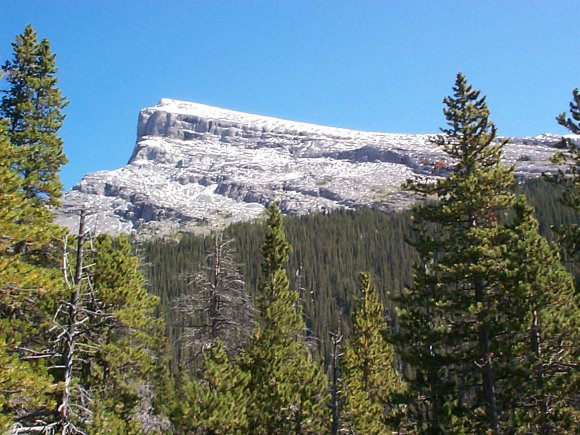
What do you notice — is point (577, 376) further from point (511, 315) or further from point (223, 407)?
point (223, 407)

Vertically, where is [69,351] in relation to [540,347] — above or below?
above

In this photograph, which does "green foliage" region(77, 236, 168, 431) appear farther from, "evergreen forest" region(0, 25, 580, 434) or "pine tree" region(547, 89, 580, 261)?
"pine tree" region(547, 89, 580, 261)

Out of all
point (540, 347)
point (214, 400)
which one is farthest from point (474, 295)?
point (214, 400)

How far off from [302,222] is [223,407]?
349 ft

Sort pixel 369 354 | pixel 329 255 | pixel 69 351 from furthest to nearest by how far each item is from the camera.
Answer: pixel 329 255, pixel 369 354, pixel 69 351

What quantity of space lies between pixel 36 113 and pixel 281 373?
49.6 ft

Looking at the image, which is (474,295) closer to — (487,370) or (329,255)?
(487,370)

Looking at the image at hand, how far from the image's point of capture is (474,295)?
15898 mm

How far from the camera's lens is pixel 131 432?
1542cm

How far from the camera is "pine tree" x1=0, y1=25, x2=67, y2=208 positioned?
17.6 meters

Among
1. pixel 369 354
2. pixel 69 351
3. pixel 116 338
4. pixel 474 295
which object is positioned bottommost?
pixel 369 354

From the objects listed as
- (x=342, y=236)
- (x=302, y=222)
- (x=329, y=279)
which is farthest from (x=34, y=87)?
(x=302, y=222)

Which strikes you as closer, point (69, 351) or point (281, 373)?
point (69, 351)

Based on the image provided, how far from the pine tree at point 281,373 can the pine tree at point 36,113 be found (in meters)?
11.0
